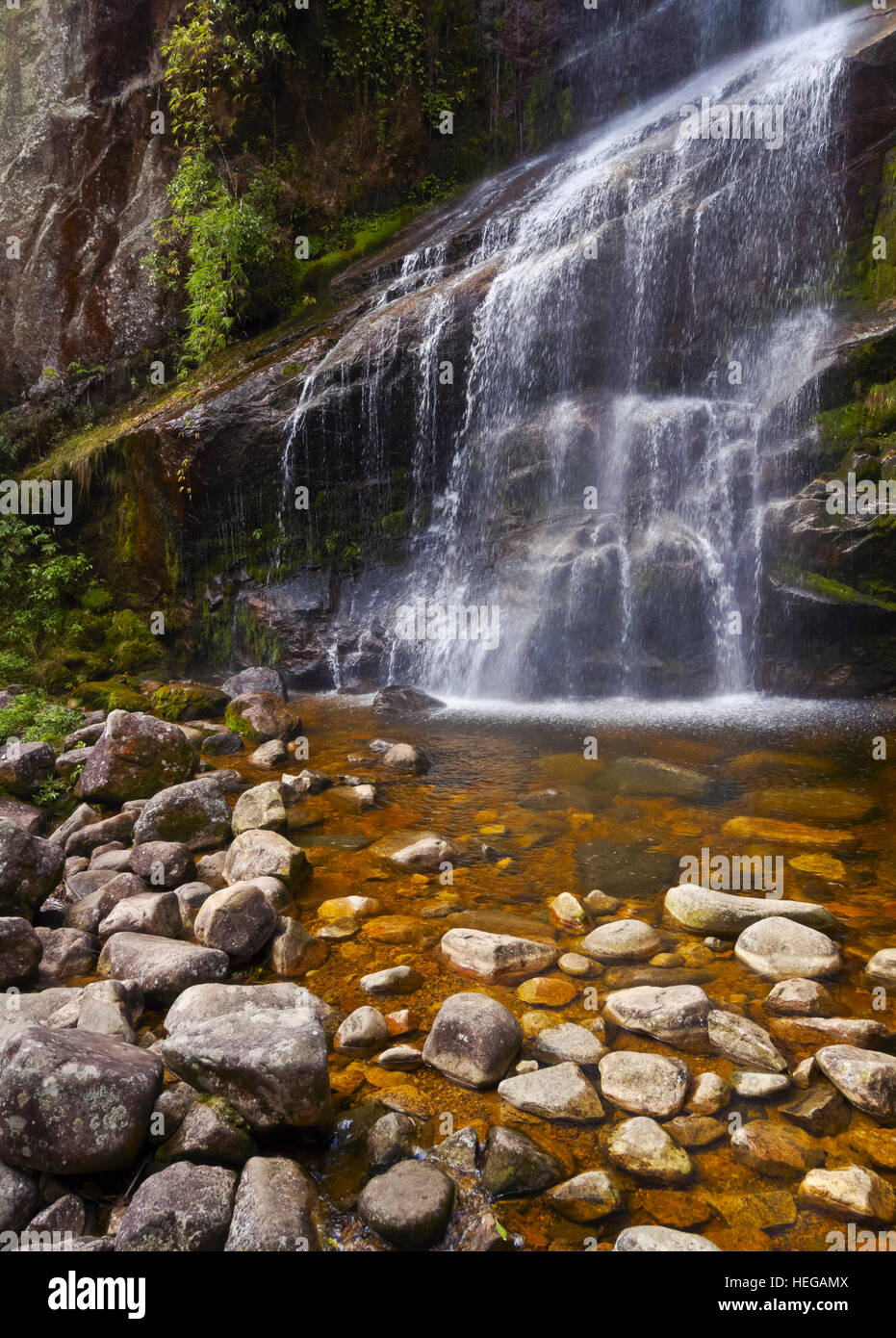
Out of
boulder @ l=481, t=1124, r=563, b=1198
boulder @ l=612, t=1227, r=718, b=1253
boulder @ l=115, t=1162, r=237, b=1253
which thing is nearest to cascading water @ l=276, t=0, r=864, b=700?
boulder @ l=481, t=1124, r=563, b=1198

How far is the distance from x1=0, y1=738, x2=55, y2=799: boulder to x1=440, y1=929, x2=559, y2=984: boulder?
4.51m

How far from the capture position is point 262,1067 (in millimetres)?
2574

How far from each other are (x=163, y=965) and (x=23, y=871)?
1.20m

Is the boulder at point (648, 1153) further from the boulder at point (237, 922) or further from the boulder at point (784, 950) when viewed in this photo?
the boulder at point (237, 922)

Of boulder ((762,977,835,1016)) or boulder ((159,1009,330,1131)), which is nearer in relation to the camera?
boulder ((159,1009,330,1131))

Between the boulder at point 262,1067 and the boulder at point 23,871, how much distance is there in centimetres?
190

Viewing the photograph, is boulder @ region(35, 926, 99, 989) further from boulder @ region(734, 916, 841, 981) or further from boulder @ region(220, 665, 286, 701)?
boulder @ region(220, 665, 286, 701)

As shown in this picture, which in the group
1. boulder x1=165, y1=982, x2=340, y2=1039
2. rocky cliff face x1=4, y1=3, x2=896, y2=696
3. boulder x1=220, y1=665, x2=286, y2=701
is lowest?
boulder x1=165, y1=982, x2=340, y2=1039

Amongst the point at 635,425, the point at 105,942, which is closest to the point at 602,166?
the point at 635,425

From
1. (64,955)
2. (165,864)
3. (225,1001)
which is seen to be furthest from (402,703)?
(225,1001)

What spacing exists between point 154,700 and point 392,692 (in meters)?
3.13

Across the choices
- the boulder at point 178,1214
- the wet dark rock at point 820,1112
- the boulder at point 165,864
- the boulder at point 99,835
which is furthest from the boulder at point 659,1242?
the boulder at point 99,835

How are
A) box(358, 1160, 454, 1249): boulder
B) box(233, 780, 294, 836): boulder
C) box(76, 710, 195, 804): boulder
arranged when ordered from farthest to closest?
box(76, 710, 195, 804): boulder, box(233, 780, 294, 836): boulder, box(358, 1160, 454, 1249): boulder

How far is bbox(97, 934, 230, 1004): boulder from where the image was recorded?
3514 millimetres
